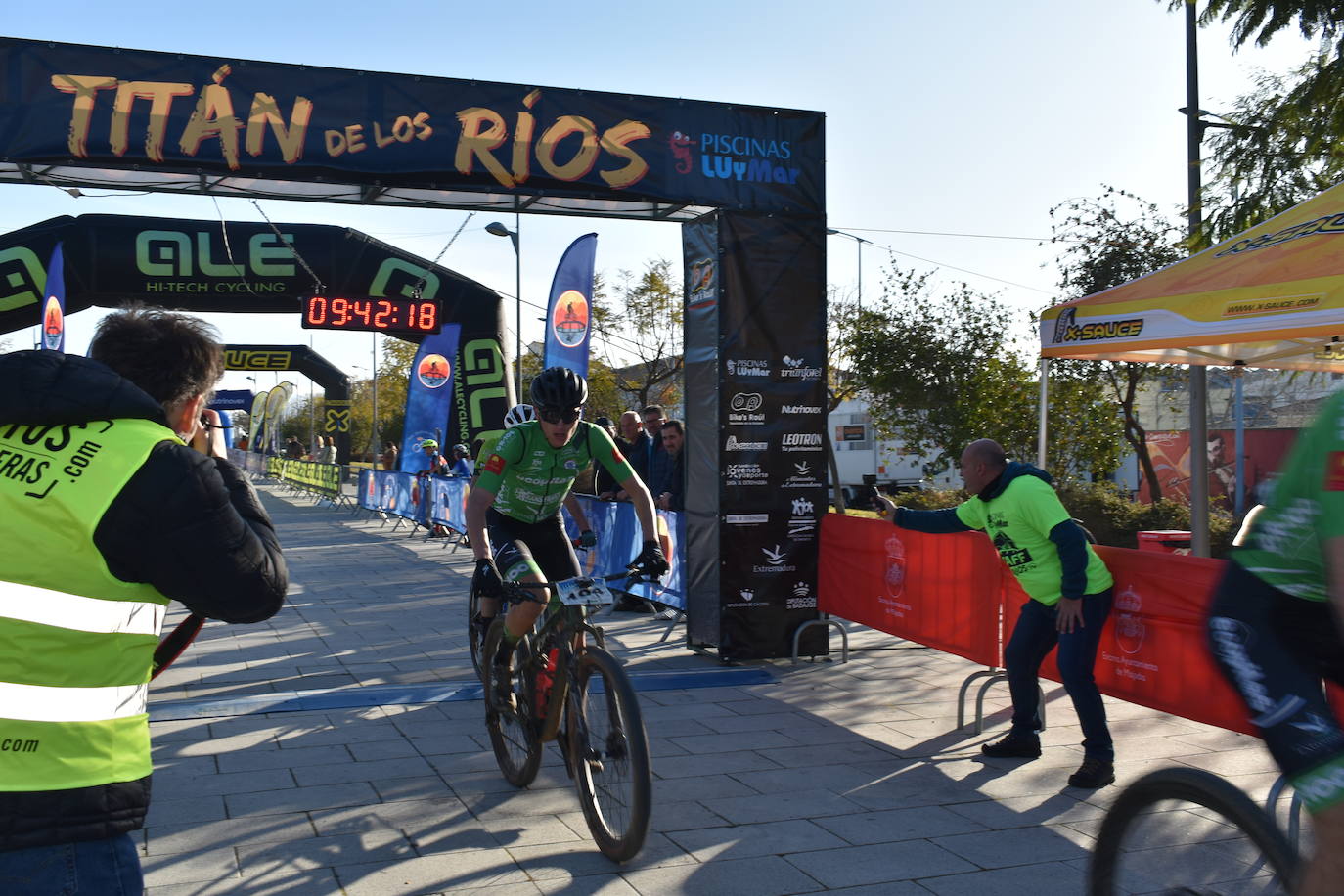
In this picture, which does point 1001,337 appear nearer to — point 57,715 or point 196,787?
point 196,787

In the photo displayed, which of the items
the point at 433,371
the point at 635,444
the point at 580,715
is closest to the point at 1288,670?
the point at 580,715

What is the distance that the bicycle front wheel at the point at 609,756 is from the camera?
13.3 ft

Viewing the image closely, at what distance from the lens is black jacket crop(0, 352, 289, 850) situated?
1849 millimetres

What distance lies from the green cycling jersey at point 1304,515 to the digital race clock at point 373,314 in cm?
1580

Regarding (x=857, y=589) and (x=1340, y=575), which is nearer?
(x=1340, y=575)

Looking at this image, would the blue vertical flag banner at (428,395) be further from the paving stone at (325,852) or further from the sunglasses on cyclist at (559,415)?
the paving stone at (325,852)

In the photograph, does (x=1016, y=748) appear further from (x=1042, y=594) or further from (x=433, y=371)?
(x=433, y=371)

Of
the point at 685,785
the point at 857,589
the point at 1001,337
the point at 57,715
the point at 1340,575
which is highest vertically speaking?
the point at 1001,337

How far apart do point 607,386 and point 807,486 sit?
30.4m

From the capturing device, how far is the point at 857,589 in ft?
26.3

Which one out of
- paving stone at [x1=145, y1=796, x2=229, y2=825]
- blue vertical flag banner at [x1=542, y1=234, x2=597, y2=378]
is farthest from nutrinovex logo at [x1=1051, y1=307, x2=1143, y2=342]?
blue vertical flag banner at [x1=542, y1=234, x2=597, y2=378]

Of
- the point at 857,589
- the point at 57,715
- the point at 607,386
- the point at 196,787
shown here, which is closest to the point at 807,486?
the point at 857,589

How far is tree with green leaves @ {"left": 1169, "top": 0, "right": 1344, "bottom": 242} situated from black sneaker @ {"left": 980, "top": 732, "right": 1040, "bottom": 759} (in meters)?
6.21

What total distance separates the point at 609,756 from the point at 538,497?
1742mm
